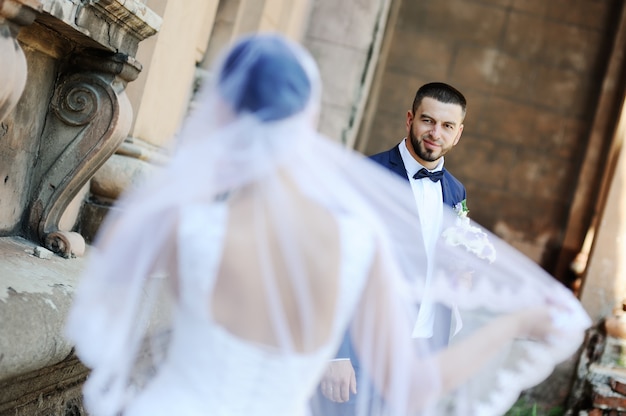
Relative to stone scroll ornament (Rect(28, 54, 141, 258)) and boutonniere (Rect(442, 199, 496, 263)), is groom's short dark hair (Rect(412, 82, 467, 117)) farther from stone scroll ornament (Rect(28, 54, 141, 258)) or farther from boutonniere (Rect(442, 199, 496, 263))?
stone scroll ornament (Rect(28, 54, 141, 258))

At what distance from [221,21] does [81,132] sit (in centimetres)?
305

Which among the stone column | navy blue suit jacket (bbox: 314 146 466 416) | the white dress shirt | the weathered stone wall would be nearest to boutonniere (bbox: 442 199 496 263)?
the white dress shirt

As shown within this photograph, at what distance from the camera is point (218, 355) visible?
1.80 m

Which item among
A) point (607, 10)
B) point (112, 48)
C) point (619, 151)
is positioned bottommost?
point (112, 48)

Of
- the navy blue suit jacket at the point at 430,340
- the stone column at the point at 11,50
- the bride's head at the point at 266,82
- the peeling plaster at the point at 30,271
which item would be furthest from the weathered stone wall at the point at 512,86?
the bride's head at the point at 266,82

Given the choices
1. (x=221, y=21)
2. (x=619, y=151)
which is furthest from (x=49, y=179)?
(x=619, y=151)

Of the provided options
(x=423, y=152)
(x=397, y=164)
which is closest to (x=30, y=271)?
(x=397, y=164)

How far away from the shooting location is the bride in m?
1.79

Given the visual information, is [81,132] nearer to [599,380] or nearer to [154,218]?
[154,218]

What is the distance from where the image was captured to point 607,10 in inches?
314

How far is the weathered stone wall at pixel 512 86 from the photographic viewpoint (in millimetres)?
7984

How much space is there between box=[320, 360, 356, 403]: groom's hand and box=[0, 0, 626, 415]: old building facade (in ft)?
3.10

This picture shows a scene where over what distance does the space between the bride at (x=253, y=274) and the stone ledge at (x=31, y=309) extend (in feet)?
2.83

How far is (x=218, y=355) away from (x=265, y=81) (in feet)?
1.83
